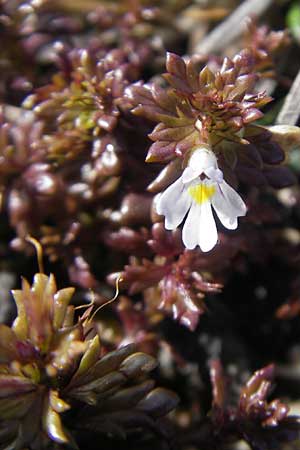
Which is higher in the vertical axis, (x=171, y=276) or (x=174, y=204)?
(x=174, y=204)

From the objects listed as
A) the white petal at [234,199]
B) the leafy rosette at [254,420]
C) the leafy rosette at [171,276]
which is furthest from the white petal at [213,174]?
the leafy rosette at [254,420]

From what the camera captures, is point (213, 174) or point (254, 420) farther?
point (254, 420)

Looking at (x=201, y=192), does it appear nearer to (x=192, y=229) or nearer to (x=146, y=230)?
(x=192, y=229)

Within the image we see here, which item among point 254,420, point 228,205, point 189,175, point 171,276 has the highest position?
point 189,175

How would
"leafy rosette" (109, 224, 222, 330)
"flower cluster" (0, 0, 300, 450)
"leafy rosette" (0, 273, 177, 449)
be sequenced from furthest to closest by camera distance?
1. "leafy rosette" (109, 224, 222, 330)
2. "flower cluster" (0, 0, 300, 450)
3. "leafy rosette" (0, 273, 177, 449)

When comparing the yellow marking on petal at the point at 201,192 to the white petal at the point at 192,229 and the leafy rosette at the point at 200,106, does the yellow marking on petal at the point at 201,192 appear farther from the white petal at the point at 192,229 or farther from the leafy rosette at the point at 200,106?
the leafy rosette at the point at 200,106

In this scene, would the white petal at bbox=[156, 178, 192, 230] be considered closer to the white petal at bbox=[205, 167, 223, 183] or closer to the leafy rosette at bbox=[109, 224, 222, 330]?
the white petal at bbox=[205, 167, 223, 183]

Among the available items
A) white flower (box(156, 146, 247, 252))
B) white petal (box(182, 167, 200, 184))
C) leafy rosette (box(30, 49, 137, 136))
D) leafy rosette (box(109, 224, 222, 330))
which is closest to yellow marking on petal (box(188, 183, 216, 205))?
white flower (box(156, 146, 247, 252))

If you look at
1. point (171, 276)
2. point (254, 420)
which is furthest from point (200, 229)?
point (254, 420)
